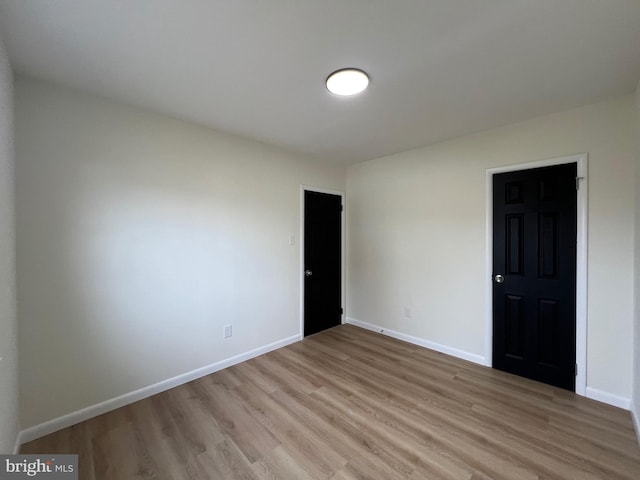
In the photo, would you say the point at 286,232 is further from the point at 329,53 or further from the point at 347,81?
the point at 329,53

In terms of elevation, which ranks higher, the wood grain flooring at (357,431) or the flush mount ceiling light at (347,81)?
the flush mount ceiling light at (347,81)

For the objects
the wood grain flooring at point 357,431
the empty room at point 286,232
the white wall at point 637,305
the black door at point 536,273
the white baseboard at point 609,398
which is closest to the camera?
the empty room at point 286,232

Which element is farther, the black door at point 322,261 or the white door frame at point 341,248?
the black door at point 322,261

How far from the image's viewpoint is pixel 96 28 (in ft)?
4.48

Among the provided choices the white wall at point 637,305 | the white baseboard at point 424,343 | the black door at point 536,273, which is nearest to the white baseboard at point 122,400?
the white baseboard at point 424,343

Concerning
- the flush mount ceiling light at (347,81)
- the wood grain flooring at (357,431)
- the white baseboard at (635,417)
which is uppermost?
the flush mount ceiling light at (347,81)

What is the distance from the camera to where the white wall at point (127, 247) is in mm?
1795

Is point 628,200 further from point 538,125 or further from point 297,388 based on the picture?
point 297,388

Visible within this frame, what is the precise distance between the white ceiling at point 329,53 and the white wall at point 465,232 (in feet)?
1.04

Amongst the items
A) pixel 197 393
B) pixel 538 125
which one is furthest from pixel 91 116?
pixel 538 125

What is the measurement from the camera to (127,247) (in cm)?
215

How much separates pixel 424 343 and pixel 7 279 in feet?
12.3

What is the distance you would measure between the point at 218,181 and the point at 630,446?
384cm

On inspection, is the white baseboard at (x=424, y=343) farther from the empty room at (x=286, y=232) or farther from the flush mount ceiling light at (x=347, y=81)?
the flush mount ceiling light at (x=347, y=81)
